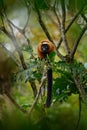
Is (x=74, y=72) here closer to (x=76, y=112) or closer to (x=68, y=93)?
(x=68, y=93)

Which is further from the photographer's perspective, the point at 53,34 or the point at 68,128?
the point at 53,34

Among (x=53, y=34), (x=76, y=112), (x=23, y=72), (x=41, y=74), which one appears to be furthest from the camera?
(x=53, y=34)

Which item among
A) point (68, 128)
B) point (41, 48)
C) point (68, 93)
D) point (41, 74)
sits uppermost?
point (41, 48)

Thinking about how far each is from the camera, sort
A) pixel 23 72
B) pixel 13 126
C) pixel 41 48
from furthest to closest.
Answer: pixel 41 48, pixel 23 72, pixel 13 126

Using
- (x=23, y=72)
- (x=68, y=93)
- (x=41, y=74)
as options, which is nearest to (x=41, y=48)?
(x=41, y=74)

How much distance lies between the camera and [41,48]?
1.45 metres

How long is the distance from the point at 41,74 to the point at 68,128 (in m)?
0.90

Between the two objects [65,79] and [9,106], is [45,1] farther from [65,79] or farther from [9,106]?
[9,106]

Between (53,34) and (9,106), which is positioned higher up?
(53,34)

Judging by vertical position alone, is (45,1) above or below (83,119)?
above

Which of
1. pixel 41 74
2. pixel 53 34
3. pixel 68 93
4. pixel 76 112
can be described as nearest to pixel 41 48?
pixel 41 74

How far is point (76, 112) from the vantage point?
42 cm

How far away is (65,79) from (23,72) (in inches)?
9.9

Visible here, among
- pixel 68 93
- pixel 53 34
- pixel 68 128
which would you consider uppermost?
pixel 53 34
